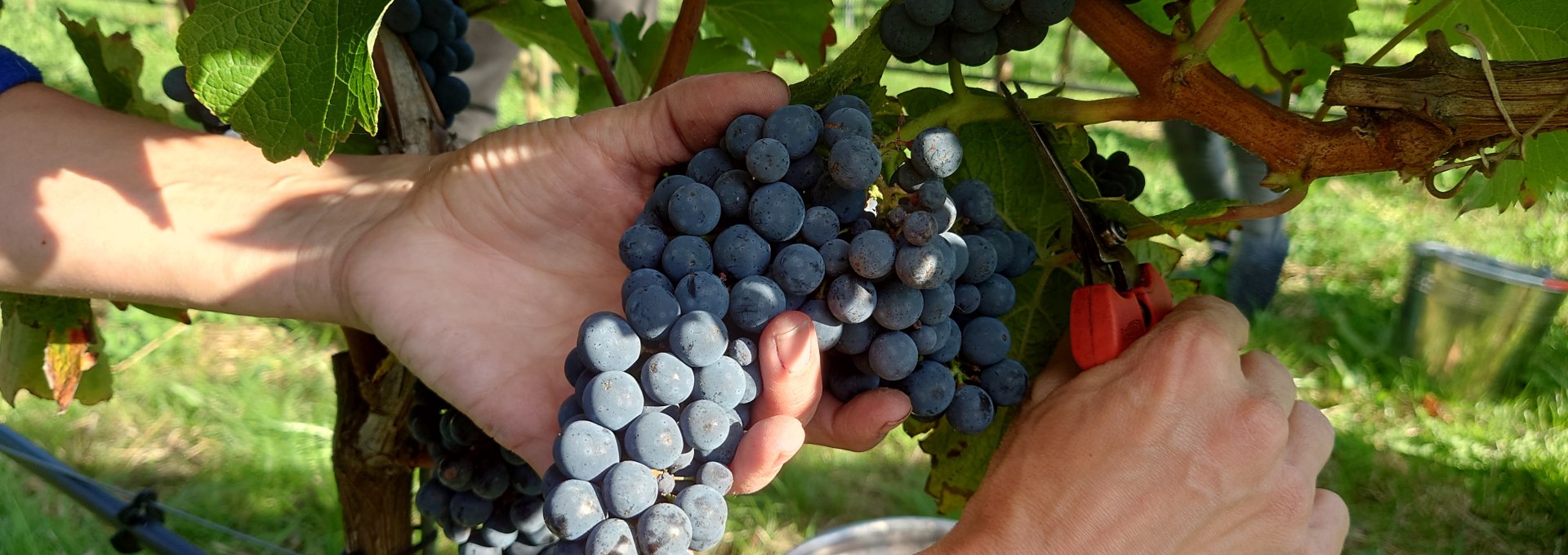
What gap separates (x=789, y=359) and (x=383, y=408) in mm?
756

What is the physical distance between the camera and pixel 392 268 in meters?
1.14

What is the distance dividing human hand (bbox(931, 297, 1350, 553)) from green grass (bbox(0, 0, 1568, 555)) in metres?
1.68

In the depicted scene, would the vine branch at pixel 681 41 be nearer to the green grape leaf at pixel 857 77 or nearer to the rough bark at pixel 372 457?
the green grape leaf at pixel 857 77

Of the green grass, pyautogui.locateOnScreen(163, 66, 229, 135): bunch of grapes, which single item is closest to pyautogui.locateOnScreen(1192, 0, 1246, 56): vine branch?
pyautogui.locateOnScreen(163, 66, 229, 135): bunch of grapes

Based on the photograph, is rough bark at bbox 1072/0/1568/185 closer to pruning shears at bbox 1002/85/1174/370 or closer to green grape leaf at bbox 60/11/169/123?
pruning shears at bbox 1002/85/1174/370

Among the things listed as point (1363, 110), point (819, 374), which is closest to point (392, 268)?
point (819, 374)

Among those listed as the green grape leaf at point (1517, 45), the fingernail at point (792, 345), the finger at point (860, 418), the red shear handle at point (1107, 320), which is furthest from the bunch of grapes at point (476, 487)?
the green grape leaf at point (1517, 45)

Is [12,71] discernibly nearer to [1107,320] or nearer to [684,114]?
[684,114]

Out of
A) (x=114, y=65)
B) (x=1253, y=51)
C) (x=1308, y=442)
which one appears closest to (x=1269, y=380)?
(x=1308, y=442)

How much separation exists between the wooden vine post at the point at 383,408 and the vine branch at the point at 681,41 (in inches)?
12.6

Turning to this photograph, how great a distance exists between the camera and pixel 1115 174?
122cm

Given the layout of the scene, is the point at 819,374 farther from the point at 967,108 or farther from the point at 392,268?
the point at 392,268

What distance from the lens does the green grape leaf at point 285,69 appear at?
3.20 feet

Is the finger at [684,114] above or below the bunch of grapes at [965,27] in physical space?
below
